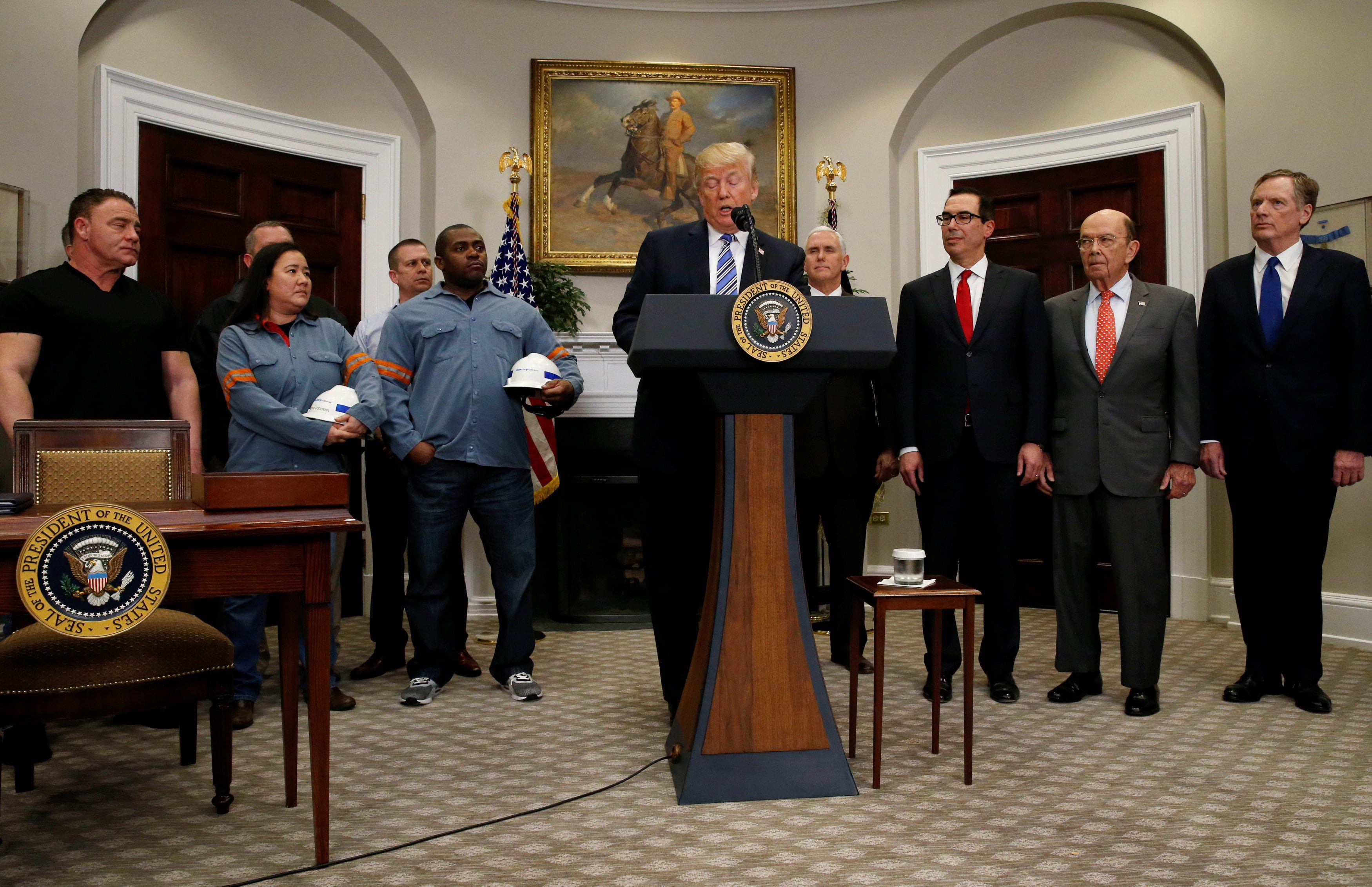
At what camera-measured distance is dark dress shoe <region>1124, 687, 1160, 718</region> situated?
323cm

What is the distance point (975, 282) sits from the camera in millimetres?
3463

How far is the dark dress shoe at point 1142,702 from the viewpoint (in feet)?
10.6

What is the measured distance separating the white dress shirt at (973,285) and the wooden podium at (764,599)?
1.10 m

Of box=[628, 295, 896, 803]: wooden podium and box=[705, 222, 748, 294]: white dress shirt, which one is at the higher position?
box=[705, 222, 748, 294]: white dress shirt

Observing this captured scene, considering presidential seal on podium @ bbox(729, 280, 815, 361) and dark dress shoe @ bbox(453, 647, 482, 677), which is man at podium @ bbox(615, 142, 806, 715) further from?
dark dress shoe @ bbox(453, 647, 482, 677)

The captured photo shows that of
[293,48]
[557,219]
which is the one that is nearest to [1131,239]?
[557,219]

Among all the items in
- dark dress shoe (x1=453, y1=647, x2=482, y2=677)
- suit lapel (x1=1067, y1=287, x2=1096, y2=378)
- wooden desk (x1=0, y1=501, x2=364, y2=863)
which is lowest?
dark dress shoe (x1=453, y1=647, x2=482, y2=677)

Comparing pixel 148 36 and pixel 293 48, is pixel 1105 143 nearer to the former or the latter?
pixel 293 48

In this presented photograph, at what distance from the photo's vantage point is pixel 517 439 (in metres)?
3.62

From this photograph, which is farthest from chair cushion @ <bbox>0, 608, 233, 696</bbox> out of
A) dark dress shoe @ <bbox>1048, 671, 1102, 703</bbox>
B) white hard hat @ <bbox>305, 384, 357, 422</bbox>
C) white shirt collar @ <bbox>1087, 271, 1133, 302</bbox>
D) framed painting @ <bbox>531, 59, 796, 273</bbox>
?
framed painting @ <bbox>531, 59, 796, 273</bbox>

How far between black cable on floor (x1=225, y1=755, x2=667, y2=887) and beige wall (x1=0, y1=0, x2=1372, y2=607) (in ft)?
11.4

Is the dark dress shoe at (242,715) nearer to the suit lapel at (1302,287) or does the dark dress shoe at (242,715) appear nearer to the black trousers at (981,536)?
the black trousers at (981,536)

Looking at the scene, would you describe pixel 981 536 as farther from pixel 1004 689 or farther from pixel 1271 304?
pixel 1271 304

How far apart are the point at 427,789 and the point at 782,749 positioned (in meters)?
0.88
